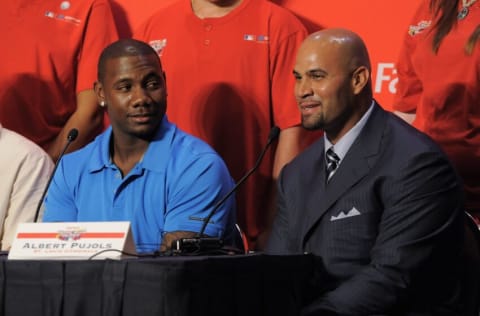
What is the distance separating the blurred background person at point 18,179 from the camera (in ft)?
11.5

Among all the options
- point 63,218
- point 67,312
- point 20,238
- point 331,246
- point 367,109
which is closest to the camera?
point 67,312

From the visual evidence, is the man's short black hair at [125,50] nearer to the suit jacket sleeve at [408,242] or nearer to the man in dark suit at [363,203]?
the man in dark suit at [363,203]

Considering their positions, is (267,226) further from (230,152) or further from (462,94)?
(462,94)

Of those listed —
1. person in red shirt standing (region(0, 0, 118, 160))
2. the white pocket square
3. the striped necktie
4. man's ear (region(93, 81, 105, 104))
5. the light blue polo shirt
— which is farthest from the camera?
person in red shirt standing (region(0, 0, 118, 160))

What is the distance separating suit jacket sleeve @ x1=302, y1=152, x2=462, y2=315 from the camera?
2404 mm

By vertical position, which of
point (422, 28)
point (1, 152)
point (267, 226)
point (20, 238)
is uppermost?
point (422, 28)

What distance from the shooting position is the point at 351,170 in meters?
2.69

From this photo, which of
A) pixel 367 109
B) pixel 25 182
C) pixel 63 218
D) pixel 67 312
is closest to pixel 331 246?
pixel 367 109

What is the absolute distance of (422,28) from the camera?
3408 millimetres

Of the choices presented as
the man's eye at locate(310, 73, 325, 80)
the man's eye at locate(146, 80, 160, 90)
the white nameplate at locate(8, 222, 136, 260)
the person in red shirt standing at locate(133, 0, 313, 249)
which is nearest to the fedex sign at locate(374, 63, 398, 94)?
the person in red shirt standing at locate(133, 0, 313, 249)

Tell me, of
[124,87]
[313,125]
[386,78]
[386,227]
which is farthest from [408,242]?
[124,87]

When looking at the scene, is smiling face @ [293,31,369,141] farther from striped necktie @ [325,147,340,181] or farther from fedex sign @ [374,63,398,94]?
fedex sign @ [374,63,398,94]

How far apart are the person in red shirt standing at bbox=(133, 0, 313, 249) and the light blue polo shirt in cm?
47

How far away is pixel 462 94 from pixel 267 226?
978mm
